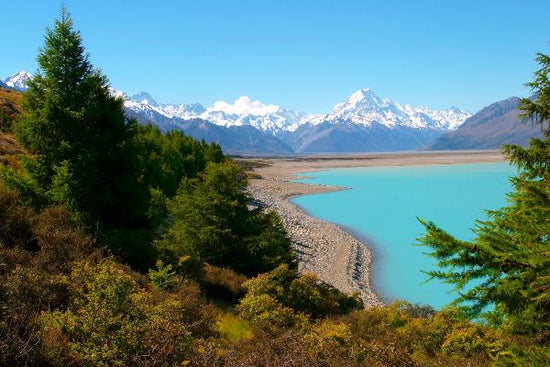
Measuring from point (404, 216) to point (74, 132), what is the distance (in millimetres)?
60260

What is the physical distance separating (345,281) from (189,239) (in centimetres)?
1744

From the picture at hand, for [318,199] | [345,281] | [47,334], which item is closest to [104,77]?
[47,334]

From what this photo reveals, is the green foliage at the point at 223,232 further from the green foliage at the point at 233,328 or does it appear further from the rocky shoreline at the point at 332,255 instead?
the rocky shoreline at the point at 332,255

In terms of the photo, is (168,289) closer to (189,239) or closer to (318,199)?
(189,239)

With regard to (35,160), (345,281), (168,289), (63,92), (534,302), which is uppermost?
(63,92)

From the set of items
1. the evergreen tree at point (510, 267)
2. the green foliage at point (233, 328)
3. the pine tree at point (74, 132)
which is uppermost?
the pine tree at point (74, 132)

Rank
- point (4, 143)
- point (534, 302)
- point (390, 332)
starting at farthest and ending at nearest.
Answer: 1. point (4, 143)
2. point (390, 332)
3. point (534, 302)

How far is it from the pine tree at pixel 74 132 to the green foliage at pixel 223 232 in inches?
144

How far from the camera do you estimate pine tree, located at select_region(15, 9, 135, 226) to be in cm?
1603

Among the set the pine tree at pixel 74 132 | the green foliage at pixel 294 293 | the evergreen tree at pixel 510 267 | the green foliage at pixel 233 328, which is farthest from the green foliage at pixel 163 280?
the evergreen tree at pixel 510 267

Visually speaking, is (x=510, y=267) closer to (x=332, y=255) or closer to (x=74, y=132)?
(x=74, y=132)

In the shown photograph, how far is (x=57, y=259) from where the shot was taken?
11.6 meters

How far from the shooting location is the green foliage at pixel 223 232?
19.8 m

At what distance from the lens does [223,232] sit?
19766 millimetres
